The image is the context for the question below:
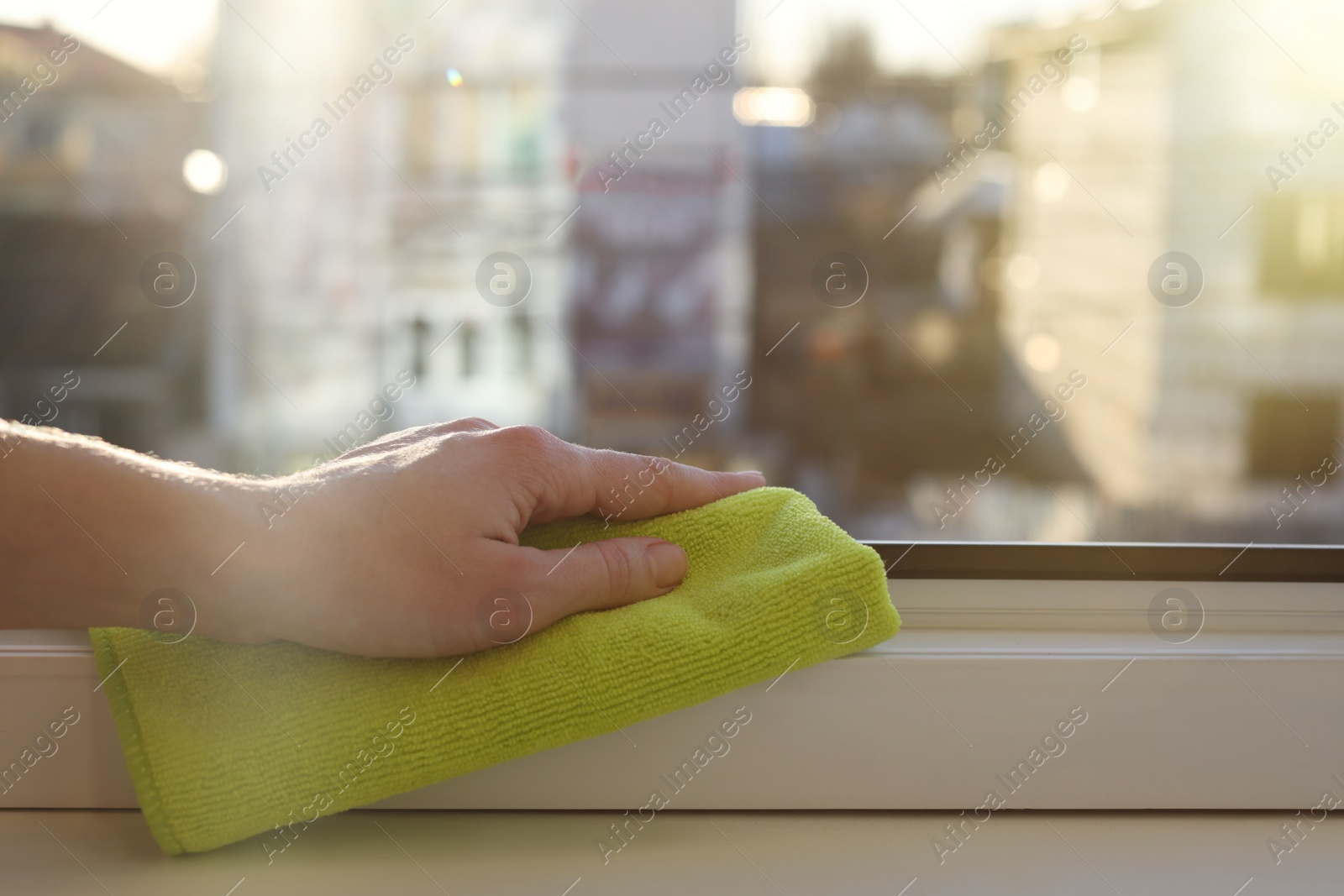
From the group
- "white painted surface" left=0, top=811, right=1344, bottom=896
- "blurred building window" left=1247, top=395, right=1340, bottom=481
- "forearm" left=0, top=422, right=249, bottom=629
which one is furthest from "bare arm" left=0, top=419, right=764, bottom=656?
"blurred building window" left=1247, top=395, right=1340, bottom=481

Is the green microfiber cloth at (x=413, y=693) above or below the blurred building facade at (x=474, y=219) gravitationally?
below

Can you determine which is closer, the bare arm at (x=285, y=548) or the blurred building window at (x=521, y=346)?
the bare arm at (x=285, y=548)

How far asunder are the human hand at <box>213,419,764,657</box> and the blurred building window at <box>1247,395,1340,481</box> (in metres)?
1.35

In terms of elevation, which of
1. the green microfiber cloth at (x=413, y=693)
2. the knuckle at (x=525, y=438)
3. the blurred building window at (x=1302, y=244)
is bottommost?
the green microfiber cloth at (x=413, y=693)

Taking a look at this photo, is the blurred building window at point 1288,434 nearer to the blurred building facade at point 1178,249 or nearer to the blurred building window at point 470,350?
the blurred building facade at point 1178,249

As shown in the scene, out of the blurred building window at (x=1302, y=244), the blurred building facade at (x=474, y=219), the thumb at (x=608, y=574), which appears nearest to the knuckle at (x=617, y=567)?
the thumb at (x=608, y=574)

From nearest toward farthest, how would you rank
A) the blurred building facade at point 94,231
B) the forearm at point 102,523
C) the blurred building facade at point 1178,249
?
the forearm at point 102,523 → the blurred building facade at point 94,231 → the blurred building facade at point 1178,249

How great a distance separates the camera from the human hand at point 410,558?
45 cm

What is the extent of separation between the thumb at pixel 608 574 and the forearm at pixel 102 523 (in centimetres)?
16

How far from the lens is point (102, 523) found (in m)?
0.44

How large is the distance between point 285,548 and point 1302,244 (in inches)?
65.2

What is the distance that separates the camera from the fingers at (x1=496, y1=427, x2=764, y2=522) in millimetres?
496

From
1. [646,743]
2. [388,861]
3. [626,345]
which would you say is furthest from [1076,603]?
[626,345]

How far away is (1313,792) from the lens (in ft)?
1.74
